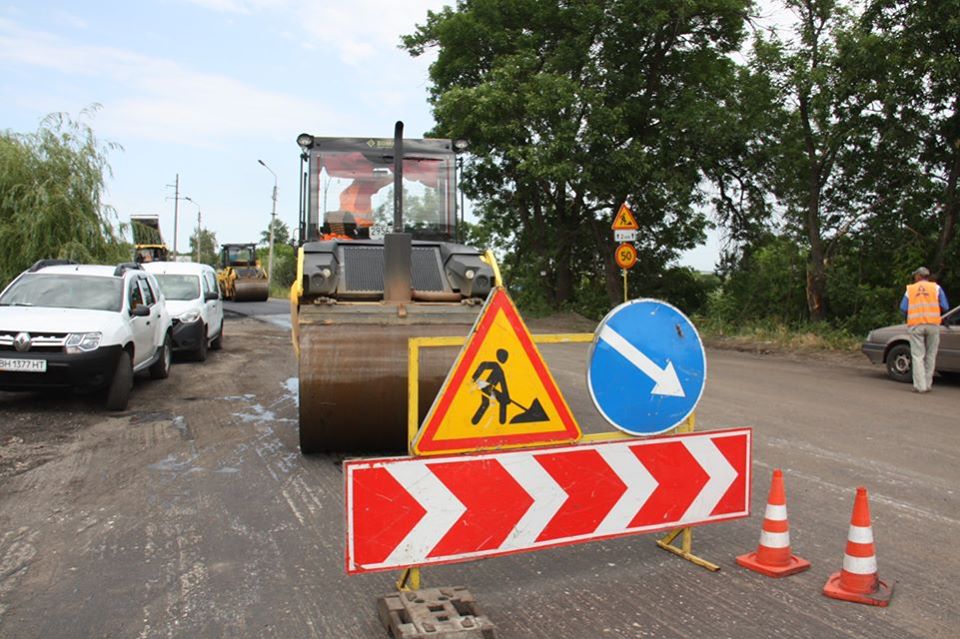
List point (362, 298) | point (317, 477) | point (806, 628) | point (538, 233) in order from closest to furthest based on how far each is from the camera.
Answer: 1. point (806, 628)
2. point (317, 477)
3. point (362, 298)
4. point (538, 233)

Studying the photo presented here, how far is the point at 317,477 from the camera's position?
20.7 feet

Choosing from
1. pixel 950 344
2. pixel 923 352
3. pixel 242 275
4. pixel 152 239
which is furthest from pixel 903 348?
pixel 242 275

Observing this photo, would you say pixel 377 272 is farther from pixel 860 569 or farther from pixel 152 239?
pixel 152 239

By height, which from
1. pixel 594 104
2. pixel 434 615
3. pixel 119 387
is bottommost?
pixel 434 615

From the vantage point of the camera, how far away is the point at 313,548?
4.75m

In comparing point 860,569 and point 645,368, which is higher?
point 645,368

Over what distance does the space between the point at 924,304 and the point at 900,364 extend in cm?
161

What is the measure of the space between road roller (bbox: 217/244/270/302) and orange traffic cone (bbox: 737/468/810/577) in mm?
35745

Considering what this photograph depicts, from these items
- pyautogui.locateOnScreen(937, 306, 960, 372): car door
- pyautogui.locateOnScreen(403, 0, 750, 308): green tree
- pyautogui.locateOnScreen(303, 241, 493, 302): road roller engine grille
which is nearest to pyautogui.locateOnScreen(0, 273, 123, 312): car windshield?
pyautogui.locateOnScreen(303, 241, 493, 302): road roller engine grille

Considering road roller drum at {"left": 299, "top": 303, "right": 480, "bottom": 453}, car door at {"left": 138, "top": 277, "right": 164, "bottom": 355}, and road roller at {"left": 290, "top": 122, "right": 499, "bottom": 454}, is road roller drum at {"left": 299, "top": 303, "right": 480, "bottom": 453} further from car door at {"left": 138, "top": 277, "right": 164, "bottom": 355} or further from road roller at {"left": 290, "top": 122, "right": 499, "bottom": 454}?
car door at {"left": 138, "top": 277, "right": 164, "bottom": 355}

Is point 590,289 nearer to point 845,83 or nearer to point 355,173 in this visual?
point 845,83

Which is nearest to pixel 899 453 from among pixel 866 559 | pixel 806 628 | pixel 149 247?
pixel 866 559

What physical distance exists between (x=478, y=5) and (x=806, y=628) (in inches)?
951

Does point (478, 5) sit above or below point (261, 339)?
above
